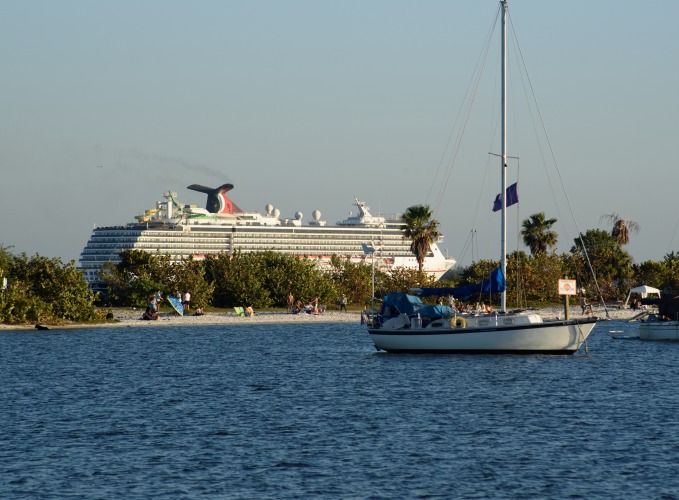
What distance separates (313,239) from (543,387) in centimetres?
10206

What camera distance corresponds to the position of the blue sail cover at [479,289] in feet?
137

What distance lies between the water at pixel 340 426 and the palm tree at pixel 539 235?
174 feet

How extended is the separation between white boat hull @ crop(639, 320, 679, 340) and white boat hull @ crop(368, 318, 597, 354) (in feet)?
45.1

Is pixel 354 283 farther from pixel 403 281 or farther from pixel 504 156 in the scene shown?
pixel 504 156

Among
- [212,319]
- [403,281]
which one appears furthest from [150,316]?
[403,281]

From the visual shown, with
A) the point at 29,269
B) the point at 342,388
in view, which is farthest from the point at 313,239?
the point at 342,388

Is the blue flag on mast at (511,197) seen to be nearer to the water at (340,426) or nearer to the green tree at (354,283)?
the water at (340,426)

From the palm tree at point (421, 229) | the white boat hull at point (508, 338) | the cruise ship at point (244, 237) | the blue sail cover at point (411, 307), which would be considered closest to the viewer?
the white boat hull at point (508, 338)

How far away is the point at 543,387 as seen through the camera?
33.9 metres

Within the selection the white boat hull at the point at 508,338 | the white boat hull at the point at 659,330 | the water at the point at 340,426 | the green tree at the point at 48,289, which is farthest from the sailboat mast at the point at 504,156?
the green tree at the point at 48,289

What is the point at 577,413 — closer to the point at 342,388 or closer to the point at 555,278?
the point at 342,388

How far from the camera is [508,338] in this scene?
40094mm

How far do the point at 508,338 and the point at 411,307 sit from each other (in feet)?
15.0

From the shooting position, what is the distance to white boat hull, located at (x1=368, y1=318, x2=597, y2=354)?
4003 cm
